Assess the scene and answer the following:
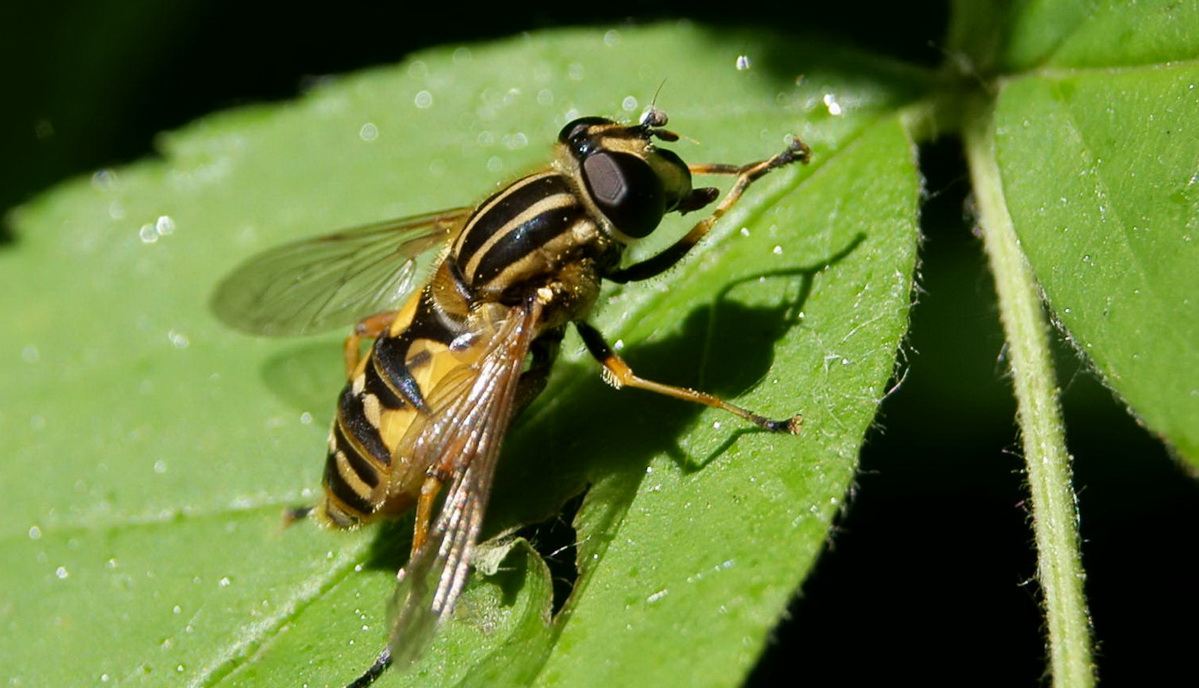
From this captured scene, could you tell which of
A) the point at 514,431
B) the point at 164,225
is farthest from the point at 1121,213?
the point at 164,225

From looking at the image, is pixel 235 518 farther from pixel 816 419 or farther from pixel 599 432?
pixel 816 419

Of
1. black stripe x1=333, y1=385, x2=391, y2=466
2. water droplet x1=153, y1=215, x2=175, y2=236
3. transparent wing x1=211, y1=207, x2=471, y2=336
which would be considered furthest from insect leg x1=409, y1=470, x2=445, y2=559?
water droplet x1=153, y1=215, x2=175, y2=236

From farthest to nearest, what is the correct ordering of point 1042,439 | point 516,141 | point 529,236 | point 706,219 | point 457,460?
point 516,141 → point 706,219 → point 529,236 → point 457,460 → point 1042,439

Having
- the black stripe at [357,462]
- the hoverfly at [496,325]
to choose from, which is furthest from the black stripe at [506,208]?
the black stripe at [357,462]

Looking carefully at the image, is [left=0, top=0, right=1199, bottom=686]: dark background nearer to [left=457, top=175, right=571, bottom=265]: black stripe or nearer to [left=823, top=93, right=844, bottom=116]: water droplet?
[left=823, top=93, right=844, bottom=116]: water droplet

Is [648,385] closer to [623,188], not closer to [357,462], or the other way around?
[623,188]

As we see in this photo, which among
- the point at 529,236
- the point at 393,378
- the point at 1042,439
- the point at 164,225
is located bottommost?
the point at 164,225
